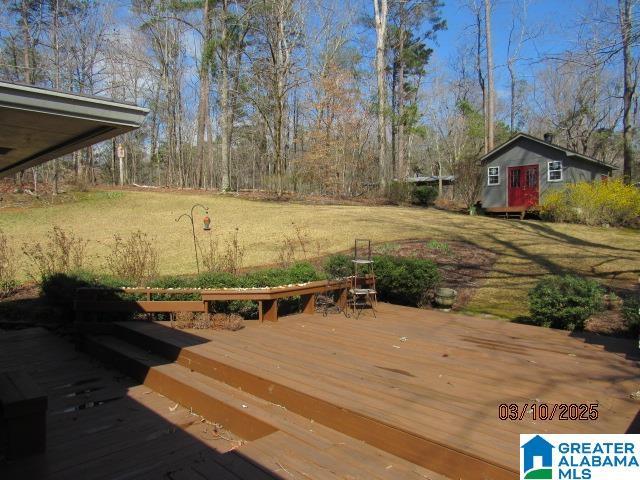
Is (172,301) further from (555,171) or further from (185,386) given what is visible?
(555,171)

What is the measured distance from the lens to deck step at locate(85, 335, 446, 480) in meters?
2.46

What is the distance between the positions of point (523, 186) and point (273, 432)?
73.8 ft

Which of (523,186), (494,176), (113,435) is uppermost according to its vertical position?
(494,176)

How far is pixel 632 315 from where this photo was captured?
16.4 ft

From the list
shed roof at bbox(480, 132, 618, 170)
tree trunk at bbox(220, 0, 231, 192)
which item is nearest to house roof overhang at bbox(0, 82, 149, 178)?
shed roof at bbox(480, 132, 618, 170)

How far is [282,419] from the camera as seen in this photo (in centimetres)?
310

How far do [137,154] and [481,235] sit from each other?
41.4m

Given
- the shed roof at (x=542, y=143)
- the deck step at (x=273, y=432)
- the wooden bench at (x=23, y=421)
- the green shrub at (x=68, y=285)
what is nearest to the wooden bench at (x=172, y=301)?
the green shrub at (x=68, y=285)


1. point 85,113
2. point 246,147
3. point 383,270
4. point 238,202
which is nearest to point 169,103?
point 246,147

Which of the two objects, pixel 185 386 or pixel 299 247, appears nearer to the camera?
pixel 185 386

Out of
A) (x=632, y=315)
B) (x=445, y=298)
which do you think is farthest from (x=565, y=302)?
(x=445, y=298)

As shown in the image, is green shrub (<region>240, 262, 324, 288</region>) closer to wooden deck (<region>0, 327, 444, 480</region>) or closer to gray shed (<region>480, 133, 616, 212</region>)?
wooden deck (<region>0, 327, 444, 480</region>)

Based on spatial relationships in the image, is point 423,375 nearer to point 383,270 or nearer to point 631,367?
point 631,367
